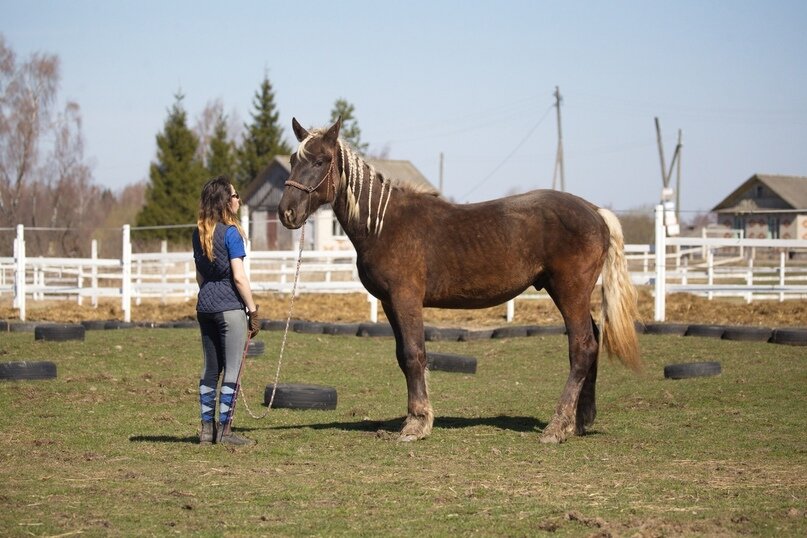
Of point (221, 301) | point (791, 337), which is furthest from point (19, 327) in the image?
point (791, 337)

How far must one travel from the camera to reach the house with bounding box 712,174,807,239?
6912cm

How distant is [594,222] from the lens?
844cm

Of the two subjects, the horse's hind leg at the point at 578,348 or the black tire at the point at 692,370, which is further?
the black tire at the point at 692,370

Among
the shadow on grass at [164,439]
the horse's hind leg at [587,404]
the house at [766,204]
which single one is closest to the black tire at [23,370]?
the shadow on grass at [164,439]

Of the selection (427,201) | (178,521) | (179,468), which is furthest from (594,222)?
(178,521)

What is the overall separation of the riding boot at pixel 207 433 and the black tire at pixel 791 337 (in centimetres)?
999

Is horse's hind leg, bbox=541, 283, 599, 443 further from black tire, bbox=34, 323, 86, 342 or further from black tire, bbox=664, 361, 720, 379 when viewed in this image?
black tire, bbox=34, 323, 86, 342

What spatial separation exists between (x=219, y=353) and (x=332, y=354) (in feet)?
23.7

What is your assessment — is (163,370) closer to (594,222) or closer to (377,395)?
(377,395)

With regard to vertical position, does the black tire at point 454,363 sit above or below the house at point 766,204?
below

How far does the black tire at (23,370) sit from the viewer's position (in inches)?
435

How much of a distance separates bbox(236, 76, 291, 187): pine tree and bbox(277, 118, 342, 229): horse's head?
57.2 metres

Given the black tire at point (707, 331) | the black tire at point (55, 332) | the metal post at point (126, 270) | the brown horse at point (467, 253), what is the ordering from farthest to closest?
1. the metal post at point (126, 270)
2. the black tire at point (707, 331)
3. the black tire at point (55, 332)
4. the brown horse at point (467, 253)

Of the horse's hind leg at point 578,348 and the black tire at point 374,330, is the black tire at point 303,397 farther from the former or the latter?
the black tire at point 374,330
